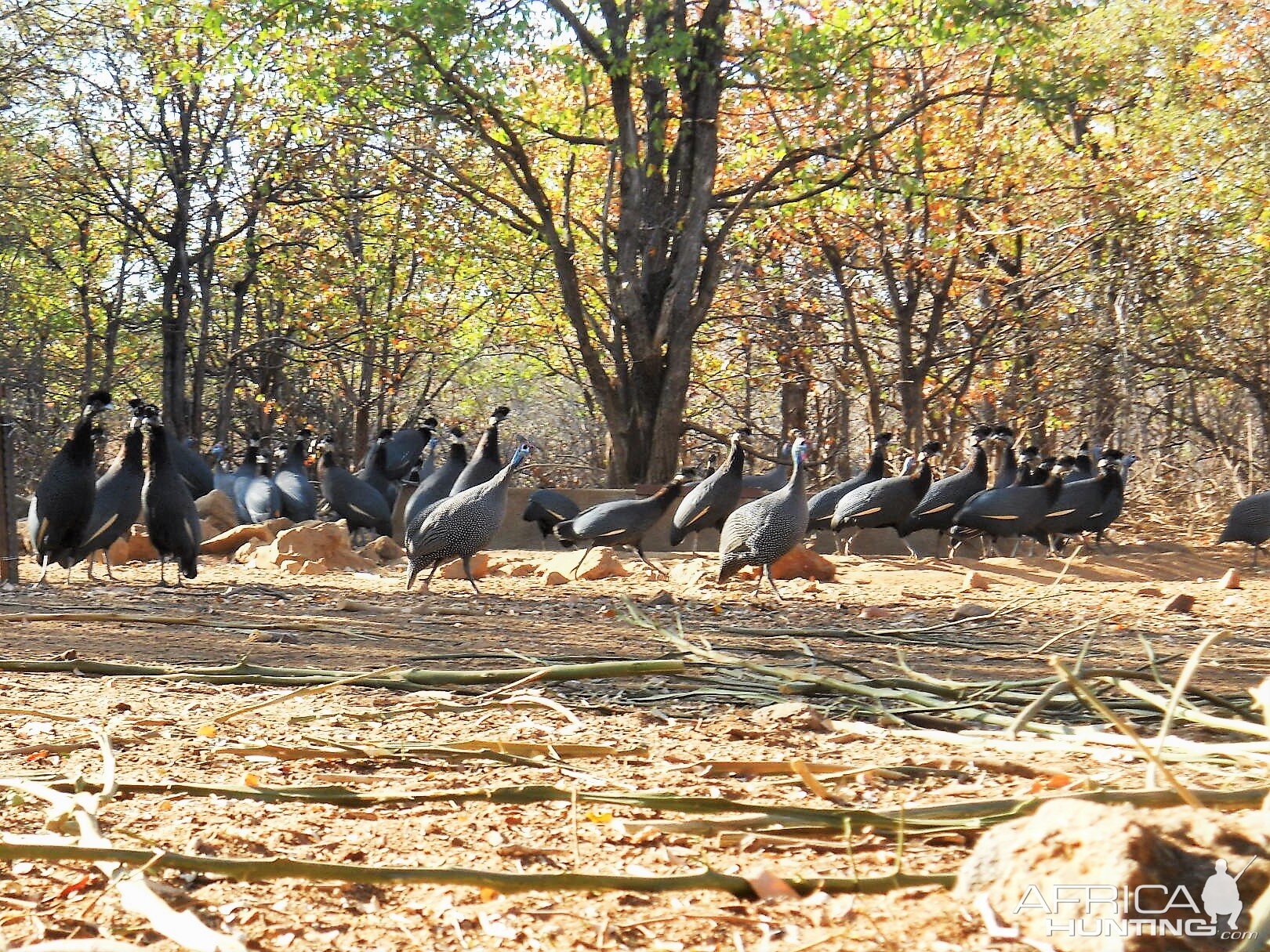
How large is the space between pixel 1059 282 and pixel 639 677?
12.6 meters

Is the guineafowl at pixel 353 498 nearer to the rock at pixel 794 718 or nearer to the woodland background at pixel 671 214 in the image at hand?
the woodland background at pixel 671 214

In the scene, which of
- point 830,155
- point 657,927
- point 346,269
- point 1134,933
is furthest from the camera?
point 346,269

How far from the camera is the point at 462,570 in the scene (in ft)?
35.4

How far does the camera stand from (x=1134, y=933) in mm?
1966

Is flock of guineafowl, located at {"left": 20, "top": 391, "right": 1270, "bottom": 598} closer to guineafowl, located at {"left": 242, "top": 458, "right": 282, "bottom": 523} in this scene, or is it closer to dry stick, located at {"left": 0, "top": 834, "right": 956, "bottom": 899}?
guineafowl, located at {"left": 242, "top": 458, "right": 282, "bottom": 523}

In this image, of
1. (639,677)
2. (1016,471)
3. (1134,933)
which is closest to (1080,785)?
(1134,933)

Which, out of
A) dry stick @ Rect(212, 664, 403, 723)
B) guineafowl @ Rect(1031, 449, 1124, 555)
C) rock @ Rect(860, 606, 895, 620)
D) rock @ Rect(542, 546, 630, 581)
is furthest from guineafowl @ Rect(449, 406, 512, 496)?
dry stick @ Rect(212, 664, 403, 723)

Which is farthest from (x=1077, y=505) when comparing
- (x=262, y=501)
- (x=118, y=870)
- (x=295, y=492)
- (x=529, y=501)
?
(x=118, y=870)

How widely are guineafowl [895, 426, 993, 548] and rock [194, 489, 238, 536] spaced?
7.04 meters

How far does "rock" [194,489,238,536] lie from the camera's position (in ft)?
47.0

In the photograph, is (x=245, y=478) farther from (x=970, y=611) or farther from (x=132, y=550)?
(x=970, y=611)

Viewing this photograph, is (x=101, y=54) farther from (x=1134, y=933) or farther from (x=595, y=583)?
(x=1134, y=933)

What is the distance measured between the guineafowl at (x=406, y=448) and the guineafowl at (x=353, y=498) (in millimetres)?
1637

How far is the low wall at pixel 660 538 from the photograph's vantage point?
1384 centimetres
